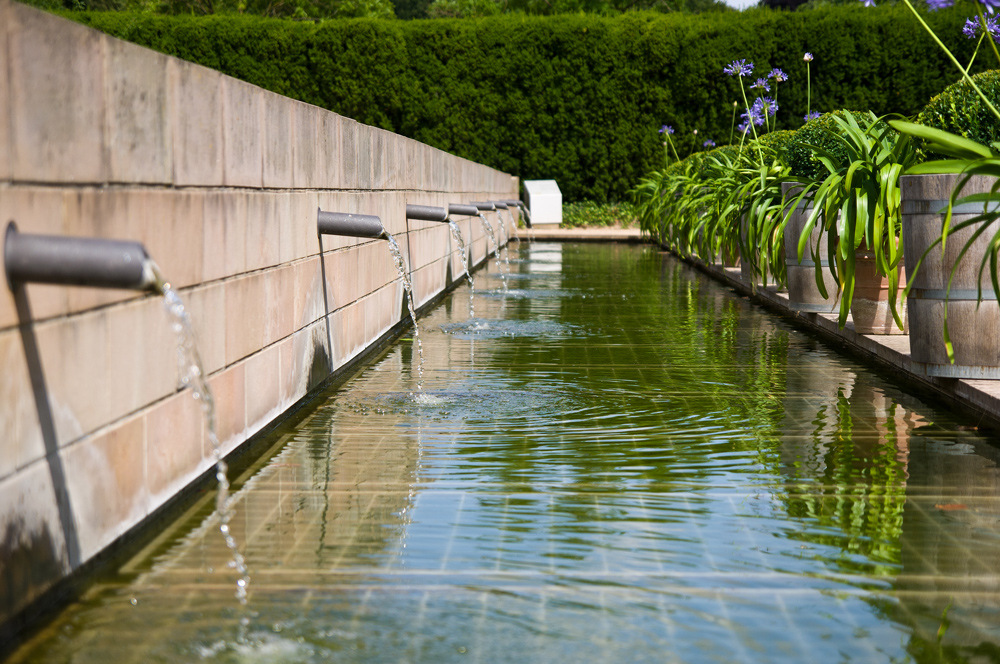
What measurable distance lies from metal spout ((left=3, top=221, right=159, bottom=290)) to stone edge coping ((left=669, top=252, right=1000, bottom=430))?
3.65 metres

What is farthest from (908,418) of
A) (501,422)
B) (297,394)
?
(297,394)

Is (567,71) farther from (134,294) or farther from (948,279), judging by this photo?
(134,294)

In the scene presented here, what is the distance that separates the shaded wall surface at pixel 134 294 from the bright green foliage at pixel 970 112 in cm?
331

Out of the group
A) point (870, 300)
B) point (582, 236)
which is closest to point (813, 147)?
point (870, 300)

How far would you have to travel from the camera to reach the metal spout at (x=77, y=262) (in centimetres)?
255

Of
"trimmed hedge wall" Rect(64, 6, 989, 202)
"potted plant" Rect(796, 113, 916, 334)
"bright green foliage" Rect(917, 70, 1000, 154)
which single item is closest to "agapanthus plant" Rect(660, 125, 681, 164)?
"trimmed hedge wall" Rect(64, 6, 989, 202)

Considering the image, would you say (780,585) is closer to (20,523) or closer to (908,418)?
(20,523)

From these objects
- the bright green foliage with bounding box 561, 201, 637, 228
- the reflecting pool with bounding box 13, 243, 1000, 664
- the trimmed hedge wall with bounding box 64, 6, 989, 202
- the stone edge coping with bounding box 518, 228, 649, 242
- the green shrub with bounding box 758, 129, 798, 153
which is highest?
the trimmed hedge wall with bounding box 64, 6, 989, 202

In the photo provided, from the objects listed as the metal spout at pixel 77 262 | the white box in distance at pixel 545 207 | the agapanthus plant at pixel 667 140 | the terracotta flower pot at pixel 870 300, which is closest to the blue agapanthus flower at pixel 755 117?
the agapanthus plant at pixel 667 140

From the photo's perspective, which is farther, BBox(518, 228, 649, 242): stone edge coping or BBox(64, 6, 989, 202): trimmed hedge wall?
BBox(64, 6, 989, 202): trimmed hedge wall

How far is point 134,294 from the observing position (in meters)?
3.36

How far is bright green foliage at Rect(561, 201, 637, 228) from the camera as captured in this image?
2622cm

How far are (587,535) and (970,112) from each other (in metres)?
3.55

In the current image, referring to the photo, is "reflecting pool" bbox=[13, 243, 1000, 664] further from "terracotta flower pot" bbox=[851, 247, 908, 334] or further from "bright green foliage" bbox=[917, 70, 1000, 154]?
"bright green foliage" bbox=[917, 70, 1000, 154]
